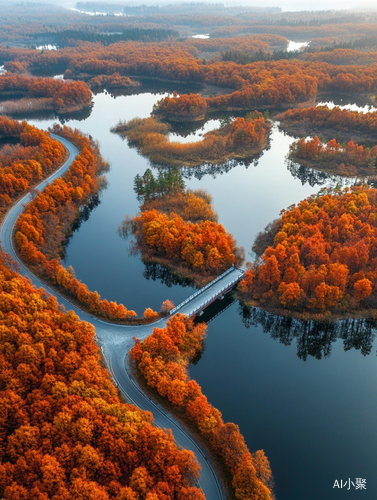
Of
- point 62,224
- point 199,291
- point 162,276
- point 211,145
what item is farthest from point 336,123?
point 62,224

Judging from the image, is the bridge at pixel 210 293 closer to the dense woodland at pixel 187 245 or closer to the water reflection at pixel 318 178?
the dense woodland at pixel 187 245

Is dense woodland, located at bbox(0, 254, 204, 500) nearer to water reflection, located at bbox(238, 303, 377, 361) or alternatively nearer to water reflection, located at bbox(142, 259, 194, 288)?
water reflection, located at bbox(142, 259, 194, 288)

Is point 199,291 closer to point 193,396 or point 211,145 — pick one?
point 193,396

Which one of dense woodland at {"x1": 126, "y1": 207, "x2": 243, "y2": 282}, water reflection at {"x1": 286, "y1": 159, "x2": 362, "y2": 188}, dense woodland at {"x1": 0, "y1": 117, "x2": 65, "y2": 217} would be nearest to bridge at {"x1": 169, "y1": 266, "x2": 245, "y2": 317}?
dense woodland at {"x1": 126, "y1": 207, "x2": 243, "y2": 282}

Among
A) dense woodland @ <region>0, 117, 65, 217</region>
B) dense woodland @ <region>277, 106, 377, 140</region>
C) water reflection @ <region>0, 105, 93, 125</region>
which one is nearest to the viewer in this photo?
dense woodland @ <region>0, 117, 65, 217</region>

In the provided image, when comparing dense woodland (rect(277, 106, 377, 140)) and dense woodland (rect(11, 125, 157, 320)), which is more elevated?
dense woodland (rect(277, 106, 377, 140))

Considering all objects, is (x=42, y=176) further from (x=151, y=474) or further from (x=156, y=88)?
(x=156, y=88)

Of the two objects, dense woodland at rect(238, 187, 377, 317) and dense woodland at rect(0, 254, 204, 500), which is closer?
dense woodland at rect(0, 254, 204, 500)

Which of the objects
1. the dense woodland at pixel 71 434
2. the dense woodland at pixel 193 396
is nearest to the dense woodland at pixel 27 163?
the dense woodland at pixel 71 434
